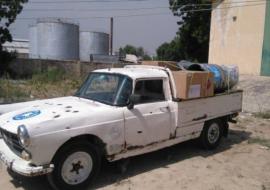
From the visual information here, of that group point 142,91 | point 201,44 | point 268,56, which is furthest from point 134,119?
point 201,44

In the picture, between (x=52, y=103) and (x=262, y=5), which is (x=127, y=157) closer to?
(x=52, y=103)

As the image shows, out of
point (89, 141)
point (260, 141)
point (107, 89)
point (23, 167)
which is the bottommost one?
point (260, 141)

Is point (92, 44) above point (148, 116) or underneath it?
above

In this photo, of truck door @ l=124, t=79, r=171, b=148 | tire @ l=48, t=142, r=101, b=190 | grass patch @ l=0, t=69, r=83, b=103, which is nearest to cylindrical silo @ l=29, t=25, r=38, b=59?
grass patch @ l=0, t=69, r=83, b=103

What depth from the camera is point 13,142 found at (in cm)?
500

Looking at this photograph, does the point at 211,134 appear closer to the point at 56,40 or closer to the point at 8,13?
the point at 8,13

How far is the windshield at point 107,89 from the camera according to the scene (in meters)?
5.69

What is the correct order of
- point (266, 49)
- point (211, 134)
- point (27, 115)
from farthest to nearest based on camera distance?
point (266, 49) < point (211, 134) < point (27, 115)

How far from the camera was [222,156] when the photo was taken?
7.08 metres

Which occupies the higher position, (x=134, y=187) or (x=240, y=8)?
(x=240, y=8)

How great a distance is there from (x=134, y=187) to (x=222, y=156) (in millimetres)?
2608

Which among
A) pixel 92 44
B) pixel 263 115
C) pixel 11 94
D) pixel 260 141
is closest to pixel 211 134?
pixel 260 141

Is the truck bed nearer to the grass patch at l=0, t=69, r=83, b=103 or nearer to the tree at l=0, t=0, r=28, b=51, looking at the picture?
the grass patch at l=0, t=69, r=83, b=103

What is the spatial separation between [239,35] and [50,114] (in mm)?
19622
